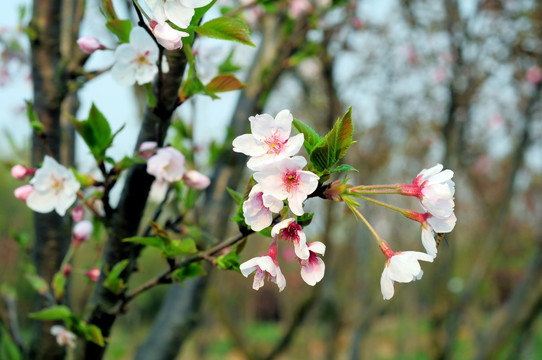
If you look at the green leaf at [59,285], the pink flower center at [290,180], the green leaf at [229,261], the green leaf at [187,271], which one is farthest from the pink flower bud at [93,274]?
the pink flower center at [290,180]

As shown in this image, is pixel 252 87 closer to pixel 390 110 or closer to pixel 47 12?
pixel 47 12

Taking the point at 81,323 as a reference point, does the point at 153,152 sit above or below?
above

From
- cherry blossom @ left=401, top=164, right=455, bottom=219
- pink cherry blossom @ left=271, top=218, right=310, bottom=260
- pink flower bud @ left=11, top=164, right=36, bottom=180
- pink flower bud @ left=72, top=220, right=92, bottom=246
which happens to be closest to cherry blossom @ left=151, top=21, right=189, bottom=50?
pink cherry blossom @ left=271, top=218, right=310, bottom=260

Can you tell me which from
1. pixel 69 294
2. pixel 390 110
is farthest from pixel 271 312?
pixel 69 294

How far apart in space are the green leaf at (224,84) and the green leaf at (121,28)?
16 centimetres

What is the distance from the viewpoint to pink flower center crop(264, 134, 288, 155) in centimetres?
62

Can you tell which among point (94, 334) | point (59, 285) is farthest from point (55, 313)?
point (59, 285)

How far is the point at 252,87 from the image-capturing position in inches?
82.7

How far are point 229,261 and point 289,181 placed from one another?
0.23 metres

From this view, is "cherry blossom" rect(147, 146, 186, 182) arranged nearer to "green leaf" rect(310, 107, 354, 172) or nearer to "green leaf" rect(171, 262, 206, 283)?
"green leaf" rect(171, 262, 206, 283)

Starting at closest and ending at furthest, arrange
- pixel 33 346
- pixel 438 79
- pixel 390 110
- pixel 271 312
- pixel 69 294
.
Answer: pixel 33 346
pixel 69 294
pixel 438 79
pixel 390 110
pixel 271 312

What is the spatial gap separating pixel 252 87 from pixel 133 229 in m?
1.33

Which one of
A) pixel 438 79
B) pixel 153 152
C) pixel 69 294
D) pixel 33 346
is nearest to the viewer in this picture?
pixel 153 152

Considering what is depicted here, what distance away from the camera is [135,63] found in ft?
2.58
